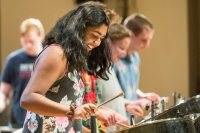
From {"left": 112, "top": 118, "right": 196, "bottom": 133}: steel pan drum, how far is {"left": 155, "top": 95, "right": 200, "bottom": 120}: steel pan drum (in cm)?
29

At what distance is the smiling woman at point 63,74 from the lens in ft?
4.66

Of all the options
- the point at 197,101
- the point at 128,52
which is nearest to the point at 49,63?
the point at 197,101

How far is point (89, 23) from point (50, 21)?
2.59 meters

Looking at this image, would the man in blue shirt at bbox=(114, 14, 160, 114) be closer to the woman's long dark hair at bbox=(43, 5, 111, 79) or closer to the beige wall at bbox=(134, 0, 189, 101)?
the woman's long dark hair at bbox=(43, 5, 111, 79)

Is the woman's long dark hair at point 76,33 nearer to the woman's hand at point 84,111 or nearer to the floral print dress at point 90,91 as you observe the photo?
the woman's hand at point 84,111

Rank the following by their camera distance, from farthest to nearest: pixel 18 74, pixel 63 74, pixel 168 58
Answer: pixel 168 58 < pixel 18 74 < pixel 63 74

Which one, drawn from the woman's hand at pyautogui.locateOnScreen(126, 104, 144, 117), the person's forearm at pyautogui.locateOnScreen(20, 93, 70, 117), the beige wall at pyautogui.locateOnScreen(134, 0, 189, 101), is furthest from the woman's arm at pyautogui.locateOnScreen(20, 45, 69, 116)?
the beige wall at pyautogui.locateOnScreen(134, 0, 189, 101)

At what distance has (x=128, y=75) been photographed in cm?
266

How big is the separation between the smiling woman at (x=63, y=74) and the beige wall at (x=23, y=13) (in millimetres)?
2512

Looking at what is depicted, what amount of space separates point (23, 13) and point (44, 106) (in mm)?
2801

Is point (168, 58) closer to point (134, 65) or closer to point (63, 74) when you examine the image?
point (134, 65)

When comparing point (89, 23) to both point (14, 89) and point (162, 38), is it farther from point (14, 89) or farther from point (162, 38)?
point (162, 38)

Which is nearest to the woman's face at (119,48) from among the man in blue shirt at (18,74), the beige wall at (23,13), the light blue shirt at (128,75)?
the light blue shirt at (128,75)

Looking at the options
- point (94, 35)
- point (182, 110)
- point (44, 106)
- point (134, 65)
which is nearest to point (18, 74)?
point (134, 65)
